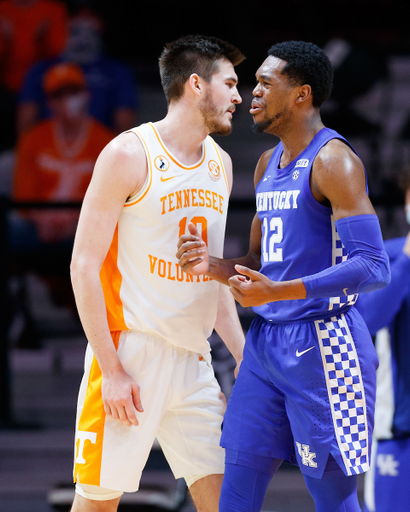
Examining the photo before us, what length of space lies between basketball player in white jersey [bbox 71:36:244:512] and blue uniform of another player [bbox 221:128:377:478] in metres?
0.22

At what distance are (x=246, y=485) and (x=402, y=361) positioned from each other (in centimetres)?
86

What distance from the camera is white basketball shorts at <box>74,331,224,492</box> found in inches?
90.4

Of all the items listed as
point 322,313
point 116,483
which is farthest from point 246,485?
point 322,313

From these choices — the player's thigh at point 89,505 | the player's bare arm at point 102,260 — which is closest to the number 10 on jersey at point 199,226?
the player's bare arm at point 102,260

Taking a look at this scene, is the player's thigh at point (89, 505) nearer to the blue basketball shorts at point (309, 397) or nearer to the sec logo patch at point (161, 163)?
the blue basketball shorts at point (309, 397)

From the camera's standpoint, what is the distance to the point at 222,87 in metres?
2.48

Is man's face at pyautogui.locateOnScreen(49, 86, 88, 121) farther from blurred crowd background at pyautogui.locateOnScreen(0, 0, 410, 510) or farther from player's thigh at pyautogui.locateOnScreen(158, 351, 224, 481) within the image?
player's thigh at pyautogui.locateOnScreen(158, 351, 224, 481)

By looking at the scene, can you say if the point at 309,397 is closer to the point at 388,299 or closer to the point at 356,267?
the point at 356,267

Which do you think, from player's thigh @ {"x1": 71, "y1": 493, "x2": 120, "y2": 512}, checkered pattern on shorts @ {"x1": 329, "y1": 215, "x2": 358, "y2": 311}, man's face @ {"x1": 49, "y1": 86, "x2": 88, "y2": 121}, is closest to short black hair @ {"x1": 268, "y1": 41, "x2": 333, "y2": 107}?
checkered pattern on shorts @ {"x1": 329, "y1": 215, "x2": 358, "y2": 311}

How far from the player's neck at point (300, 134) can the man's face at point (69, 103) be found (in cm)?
428

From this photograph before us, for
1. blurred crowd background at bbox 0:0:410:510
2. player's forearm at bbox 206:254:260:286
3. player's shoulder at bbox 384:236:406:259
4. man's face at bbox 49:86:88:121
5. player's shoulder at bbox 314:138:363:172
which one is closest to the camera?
player's shoulder at bbox 314:138:363:172

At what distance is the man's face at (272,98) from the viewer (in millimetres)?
2311

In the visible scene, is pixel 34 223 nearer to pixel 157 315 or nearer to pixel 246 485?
pixel 157 315

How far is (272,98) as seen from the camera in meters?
2.32
